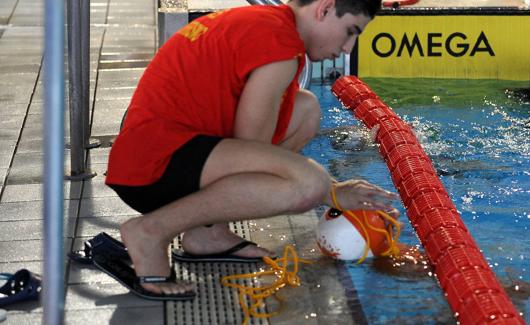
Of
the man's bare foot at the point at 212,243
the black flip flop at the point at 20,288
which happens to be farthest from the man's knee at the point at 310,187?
the black flip flop at the point at 20,288

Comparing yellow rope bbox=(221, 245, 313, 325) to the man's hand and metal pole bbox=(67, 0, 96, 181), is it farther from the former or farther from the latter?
metal pole bbox=(67, 0, 96, 181)

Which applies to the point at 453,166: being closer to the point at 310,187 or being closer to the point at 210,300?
the point at 310,187

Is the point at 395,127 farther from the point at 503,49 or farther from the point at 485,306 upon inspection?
the point at 485,306

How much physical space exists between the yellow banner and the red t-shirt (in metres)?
3.80

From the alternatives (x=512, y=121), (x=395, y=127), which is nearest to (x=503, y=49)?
(x=512, y=121)

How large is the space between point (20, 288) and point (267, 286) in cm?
90

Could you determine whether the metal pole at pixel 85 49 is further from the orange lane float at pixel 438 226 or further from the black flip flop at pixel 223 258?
the orange lane float at pixel 438 226

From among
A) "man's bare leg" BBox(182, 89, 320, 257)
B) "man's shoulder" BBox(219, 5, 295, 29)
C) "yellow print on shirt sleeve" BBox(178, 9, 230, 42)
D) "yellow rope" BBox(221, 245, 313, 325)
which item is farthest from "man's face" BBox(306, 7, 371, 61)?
"yellow rope" BBox(221, 245, 313, 325)

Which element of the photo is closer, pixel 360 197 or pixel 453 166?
pixel 360 197

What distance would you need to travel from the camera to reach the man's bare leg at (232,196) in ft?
12.1

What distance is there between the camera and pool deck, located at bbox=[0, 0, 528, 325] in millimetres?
3689

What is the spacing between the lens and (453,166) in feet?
18.6

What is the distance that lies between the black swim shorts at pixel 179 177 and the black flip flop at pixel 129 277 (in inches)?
10.8

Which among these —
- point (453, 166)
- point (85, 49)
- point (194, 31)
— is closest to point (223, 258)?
point (194, 31)
